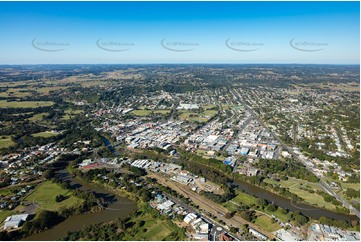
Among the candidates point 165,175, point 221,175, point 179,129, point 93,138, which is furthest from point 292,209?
point 93,138

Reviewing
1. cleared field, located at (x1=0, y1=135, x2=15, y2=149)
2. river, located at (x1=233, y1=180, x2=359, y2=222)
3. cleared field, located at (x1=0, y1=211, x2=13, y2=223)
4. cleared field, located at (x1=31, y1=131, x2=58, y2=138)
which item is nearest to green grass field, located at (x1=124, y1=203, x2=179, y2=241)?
river, located at (x1=233, y1=180, x2=359, y2=222)

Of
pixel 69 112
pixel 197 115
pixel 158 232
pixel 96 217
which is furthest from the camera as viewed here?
pixel 69 112

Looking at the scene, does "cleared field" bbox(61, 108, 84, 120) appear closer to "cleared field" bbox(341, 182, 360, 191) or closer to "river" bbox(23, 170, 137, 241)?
"river" bbox(23, 170, 137, 241)

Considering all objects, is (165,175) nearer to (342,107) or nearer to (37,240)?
(37,240)

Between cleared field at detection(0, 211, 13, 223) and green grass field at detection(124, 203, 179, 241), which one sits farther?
cleared field at detection(0, 211, 13, 223)

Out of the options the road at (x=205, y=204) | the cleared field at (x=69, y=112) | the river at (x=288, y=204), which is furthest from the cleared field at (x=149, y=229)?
the cleared field at (x=69, y=112)

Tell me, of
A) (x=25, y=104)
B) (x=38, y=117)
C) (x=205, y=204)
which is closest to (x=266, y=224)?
(x=205, y=204)

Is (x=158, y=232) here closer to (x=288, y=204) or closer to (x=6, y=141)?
(x=288, y=204)

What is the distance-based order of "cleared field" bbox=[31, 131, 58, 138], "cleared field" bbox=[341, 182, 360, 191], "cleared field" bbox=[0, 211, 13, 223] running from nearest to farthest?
"cleared field" bbox=[0, 211, 13, 223]
"cleared field" bbox=[341, 182, 360, 191]
"cleared field" bbox=[31, 131, 58, 138]
